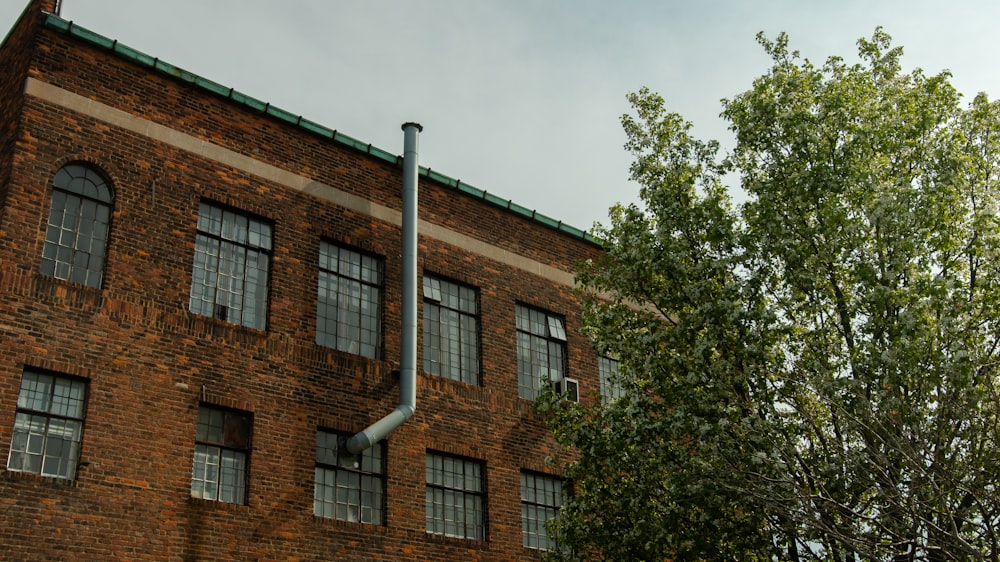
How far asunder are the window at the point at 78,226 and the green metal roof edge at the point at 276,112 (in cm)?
224

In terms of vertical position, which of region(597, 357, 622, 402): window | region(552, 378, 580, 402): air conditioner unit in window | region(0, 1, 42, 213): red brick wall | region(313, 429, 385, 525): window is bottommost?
region(313, 429, 385, 525): window

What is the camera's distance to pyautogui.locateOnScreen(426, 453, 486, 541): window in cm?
1820

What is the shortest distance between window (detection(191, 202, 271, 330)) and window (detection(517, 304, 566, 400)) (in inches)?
242

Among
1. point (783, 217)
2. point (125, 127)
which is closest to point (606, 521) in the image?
point (783, 217)

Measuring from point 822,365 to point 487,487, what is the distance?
8228mm

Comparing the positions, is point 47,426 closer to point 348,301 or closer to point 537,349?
point 348,301

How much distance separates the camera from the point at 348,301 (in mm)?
18391

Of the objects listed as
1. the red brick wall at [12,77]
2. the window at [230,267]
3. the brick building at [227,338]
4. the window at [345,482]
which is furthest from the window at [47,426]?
the window at [345,482]

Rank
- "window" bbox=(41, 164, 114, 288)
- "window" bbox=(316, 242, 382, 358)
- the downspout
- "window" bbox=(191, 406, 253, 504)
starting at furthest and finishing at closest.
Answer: "window" bbox=(316, 242, 382, 358)
the downspout
"window" bbox=(191, 406, 253, 504)
"window" bbox=(41, 164, 114, 288)

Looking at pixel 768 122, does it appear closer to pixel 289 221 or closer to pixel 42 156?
pixel 289 221

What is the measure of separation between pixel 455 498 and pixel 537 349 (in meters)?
4.24

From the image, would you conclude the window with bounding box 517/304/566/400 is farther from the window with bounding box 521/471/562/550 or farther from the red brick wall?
the red brick wall

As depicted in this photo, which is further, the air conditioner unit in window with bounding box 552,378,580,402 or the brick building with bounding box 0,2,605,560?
the air conditioner unit in window with bounding box 552,378,580,402

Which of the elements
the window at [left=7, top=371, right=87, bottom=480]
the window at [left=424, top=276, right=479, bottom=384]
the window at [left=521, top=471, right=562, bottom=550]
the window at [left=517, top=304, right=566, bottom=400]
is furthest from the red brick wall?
the window at [left=521, top=471, right=562, bottom=550]
